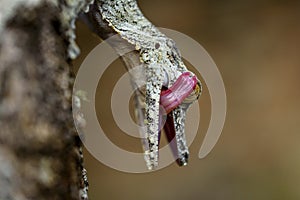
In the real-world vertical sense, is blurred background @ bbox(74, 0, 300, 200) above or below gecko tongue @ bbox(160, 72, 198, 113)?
below

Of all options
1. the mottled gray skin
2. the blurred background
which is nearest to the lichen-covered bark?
the mottled gray skin

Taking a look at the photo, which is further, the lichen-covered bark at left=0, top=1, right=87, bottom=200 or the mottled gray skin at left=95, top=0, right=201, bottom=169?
the mottled gray skin at left=95, top=0, right=201, bottom=169

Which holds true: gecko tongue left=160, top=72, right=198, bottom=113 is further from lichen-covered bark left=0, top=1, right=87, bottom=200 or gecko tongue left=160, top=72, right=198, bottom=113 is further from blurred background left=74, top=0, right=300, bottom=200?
blurred background left=74, top=0, right=300, bottom=200

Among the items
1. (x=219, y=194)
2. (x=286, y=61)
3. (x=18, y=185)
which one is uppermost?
(x=18, y=185)

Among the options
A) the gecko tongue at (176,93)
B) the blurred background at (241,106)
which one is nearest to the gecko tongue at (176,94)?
the gecko tongue at (176,93)

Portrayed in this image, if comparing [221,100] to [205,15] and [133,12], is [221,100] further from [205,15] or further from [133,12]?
[205,15]

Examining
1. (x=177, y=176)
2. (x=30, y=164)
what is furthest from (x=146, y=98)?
(x=177, y=176)

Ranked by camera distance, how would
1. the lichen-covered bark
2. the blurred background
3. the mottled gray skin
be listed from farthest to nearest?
the blurred background < the mottled gray skin < the lichen-covered bark

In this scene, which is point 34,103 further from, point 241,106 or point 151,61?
point 241,106
